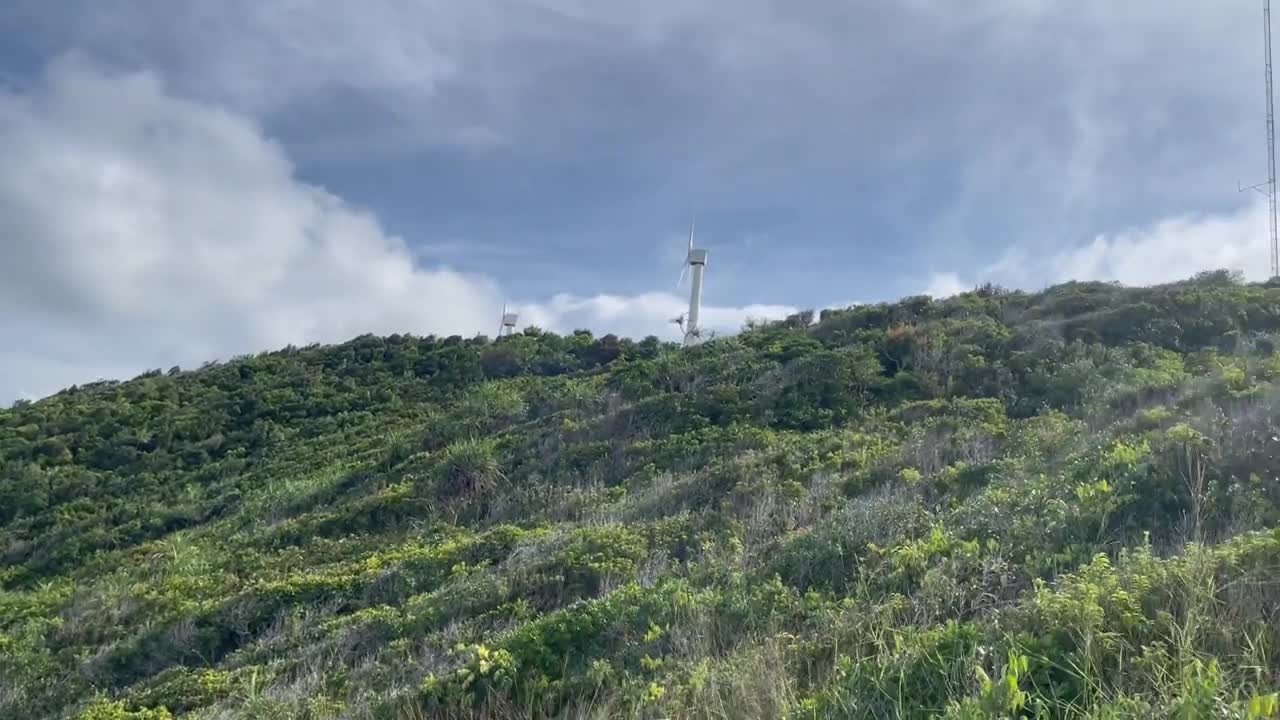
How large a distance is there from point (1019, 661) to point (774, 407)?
1228 centimetres

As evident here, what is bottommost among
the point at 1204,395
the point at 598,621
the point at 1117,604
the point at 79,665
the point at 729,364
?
the point at 79,665

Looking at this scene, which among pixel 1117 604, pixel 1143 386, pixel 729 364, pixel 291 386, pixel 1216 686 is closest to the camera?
pixel 1216 686

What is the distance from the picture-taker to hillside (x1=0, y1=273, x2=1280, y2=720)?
425 centimetres

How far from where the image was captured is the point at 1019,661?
3.57 m

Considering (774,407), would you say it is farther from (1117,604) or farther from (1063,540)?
(1117,604)

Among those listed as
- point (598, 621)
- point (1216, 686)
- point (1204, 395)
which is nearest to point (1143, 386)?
point (1204, 395)

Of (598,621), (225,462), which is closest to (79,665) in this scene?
(598,621)

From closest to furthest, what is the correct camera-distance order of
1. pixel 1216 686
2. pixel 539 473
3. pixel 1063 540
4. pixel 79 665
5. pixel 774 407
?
pixel 1216 686, pixel 1063 540, pixel 79 665, pixel 539 473, pixel 774 407

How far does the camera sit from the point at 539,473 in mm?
14453

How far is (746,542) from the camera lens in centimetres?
880

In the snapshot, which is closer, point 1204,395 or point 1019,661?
point 1019,661

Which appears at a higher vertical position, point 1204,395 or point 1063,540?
point 1204,395

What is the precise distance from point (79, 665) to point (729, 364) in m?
12.5

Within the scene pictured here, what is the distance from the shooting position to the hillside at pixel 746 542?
425 cm
